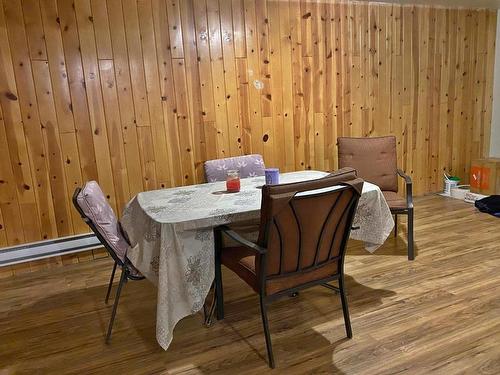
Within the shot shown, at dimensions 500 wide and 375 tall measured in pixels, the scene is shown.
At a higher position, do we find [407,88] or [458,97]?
[407,88]

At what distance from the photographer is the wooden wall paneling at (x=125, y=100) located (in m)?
3.21

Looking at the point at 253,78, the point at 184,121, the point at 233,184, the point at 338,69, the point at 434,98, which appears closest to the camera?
the point at 233,184

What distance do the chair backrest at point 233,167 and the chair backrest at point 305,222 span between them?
54.9 inches

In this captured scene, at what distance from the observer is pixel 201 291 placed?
2.06m

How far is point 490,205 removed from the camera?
413cm

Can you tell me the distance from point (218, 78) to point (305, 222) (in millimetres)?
2197

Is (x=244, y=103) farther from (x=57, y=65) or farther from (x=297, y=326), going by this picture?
(x=297, y=326)

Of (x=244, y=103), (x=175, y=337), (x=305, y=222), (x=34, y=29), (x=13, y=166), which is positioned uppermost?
(x=34, y=29)

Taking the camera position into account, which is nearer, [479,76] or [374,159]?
[374,159]

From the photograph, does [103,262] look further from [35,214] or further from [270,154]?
[270,154]

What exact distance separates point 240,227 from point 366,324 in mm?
882

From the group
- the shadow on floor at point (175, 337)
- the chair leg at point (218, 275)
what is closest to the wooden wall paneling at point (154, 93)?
the shadow on floor at point (175, 337)

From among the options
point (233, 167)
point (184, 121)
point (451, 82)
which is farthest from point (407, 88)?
point (184, 121)

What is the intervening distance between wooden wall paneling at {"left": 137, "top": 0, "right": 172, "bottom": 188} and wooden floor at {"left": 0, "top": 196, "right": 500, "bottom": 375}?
979 mm
